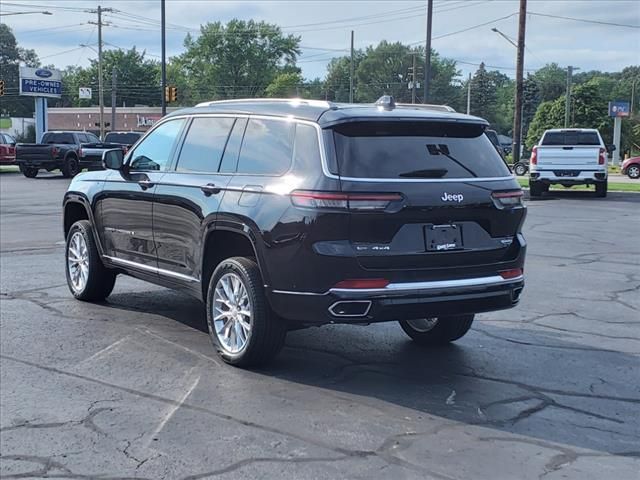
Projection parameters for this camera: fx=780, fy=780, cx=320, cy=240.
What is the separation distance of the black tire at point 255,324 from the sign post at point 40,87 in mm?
51785

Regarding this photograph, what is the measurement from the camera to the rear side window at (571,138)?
913 inches

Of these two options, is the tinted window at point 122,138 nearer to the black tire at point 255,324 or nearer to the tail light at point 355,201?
the black tire at point 255,324

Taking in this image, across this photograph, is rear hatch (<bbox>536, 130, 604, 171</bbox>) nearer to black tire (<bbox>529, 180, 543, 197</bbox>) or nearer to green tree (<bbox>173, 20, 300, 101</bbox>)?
black tire (<bbox>529, 180, 543, 197</bbox>)

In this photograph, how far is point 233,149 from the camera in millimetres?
5992

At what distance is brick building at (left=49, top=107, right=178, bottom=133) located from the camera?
311ft

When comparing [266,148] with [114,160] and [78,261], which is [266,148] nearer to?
[114,160]

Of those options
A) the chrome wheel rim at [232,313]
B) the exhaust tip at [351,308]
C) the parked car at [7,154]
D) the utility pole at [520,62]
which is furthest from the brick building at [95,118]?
the exhaust tip at [351,308]

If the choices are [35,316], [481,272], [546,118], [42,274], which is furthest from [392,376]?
[546,118]

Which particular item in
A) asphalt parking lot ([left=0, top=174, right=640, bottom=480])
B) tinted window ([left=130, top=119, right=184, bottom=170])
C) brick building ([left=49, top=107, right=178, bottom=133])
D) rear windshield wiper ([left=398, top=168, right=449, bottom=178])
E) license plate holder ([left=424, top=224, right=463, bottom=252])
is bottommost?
asphalt parking lot ([left=0, top=174, right=640, bottom=480])

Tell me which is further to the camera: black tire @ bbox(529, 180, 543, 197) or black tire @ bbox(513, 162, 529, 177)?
black tire @ bbox(513, 162, 529, 177)

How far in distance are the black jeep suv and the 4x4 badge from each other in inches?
0.5

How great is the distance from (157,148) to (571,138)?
61.8 ft

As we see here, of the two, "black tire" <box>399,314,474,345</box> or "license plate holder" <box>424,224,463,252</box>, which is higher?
"license plate holder" <box>424,224,463,252</box>

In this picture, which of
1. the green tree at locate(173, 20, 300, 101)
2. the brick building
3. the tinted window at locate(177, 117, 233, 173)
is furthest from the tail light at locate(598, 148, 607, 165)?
the green tree at locate(173, 20, 300, 101)
